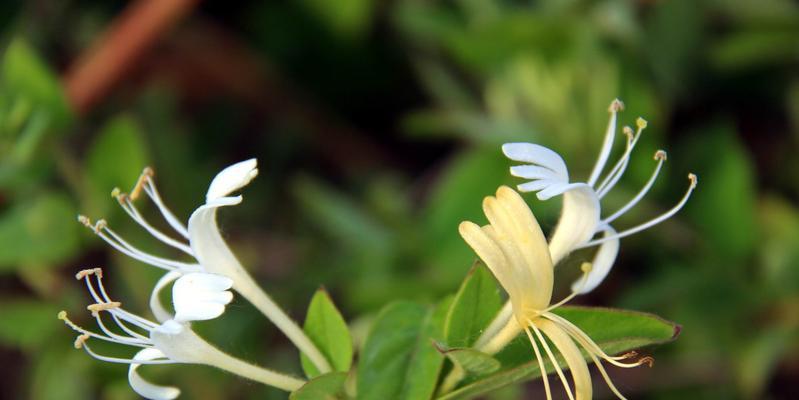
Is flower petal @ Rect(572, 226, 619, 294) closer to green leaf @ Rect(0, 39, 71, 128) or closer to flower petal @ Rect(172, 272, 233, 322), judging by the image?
flower petal @ Rect(172, 272, 233, 322)

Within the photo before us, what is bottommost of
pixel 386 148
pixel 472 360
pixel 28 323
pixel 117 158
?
pixel 472 360

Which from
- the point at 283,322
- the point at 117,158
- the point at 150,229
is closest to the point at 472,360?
the point at 283,322

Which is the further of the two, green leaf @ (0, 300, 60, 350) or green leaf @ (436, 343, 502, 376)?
green leaf @ (0, 300, 60, 350)

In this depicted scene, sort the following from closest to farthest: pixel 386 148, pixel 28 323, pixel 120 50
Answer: pixel 28 323 < pixel 120 50 < pixel 386 148

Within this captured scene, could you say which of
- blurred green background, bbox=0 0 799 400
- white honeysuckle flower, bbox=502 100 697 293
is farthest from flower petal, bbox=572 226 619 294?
blurred green background, bbox=0 0 799 400

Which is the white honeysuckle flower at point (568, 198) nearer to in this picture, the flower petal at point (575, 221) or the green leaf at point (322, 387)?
the flower petal at point (575, 221)

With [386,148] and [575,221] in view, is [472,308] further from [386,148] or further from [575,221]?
[386,148]

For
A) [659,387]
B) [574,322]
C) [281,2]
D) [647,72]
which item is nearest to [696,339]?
[659,387]
